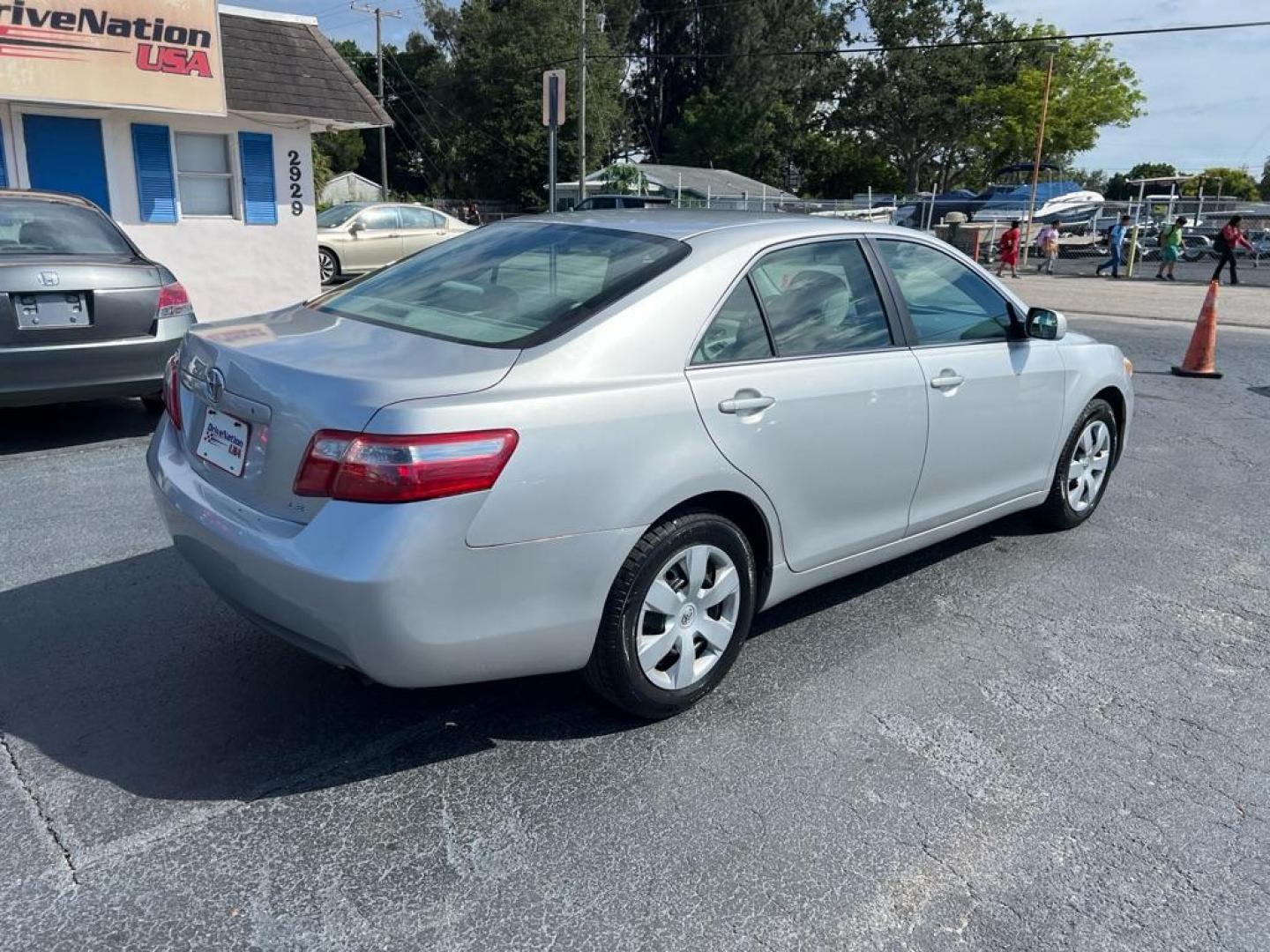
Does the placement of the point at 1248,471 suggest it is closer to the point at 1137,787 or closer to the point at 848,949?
the point at 1137,787

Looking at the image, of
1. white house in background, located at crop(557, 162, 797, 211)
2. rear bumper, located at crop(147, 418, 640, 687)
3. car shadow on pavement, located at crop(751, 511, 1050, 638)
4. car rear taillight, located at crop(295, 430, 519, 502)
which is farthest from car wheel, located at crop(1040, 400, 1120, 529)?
white house in background, located at crop(557, 162, 797, 211)

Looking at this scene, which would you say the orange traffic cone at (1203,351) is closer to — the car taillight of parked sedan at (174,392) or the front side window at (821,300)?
the front side window at (821,300)

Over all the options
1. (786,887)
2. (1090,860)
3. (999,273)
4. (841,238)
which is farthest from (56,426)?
(999,273)

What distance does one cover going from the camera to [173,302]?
6402mm

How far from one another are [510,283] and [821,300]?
1.13m

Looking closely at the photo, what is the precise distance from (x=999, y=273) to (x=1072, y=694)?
85.1 feet

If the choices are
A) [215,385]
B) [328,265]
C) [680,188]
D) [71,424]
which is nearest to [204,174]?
[71,424]

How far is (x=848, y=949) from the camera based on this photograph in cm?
236

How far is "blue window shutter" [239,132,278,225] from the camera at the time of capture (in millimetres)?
12336

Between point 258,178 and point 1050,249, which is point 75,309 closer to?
point 258,178

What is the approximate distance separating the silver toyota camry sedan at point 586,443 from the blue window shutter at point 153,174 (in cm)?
911

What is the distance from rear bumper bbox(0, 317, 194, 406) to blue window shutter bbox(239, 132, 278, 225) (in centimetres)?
664

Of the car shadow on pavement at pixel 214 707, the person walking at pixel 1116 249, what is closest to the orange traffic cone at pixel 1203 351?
the car shadow on pavement at pixel 214 707

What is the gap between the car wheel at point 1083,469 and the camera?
501cm
